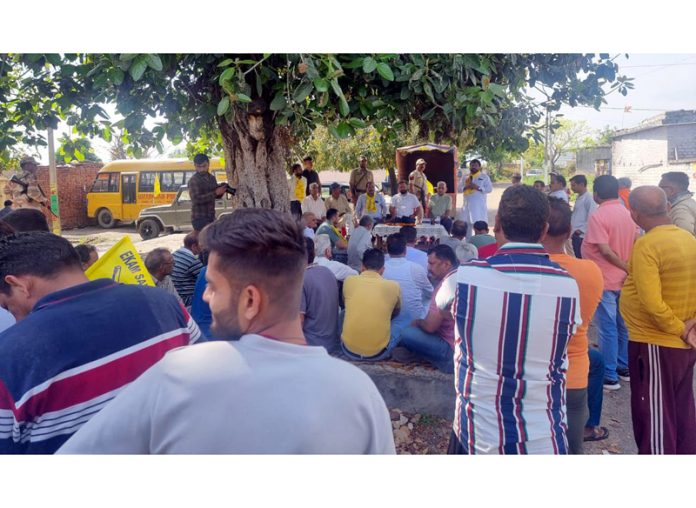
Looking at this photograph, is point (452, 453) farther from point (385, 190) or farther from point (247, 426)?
point (385, 190)

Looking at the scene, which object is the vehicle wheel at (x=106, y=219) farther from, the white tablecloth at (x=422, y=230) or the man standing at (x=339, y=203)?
the white tablecloth at (x=422, y=230)

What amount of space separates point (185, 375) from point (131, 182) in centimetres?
1878

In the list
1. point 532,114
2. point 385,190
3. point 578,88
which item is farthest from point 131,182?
point 578,88

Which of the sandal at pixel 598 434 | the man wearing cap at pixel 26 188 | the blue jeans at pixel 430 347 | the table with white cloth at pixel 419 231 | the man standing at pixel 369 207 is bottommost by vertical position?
the sandal at pixel 598 434

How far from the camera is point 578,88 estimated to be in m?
5.97

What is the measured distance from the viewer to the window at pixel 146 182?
17.9 meters

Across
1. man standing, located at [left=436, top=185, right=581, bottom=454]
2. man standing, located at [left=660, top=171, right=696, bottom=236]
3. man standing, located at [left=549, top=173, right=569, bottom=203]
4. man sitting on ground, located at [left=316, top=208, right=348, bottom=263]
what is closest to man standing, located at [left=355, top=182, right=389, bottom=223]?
man sitting on ground, located at [left=316, top=208, right=348, bottom=263]

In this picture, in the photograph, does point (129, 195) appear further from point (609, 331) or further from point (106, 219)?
point (609, 331)

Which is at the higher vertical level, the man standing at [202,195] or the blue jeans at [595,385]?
the man standing at [202,195]

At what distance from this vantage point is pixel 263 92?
4.60 m

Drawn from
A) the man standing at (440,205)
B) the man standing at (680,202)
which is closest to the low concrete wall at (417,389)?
the man standing at (680,202)

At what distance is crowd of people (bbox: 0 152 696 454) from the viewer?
109 cm

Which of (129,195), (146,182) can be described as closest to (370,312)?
(146,182)

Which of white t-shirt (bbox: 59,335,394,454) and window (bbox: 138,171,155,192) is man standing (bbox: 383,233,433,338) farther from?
window (bbox: 138,171,155,192)
